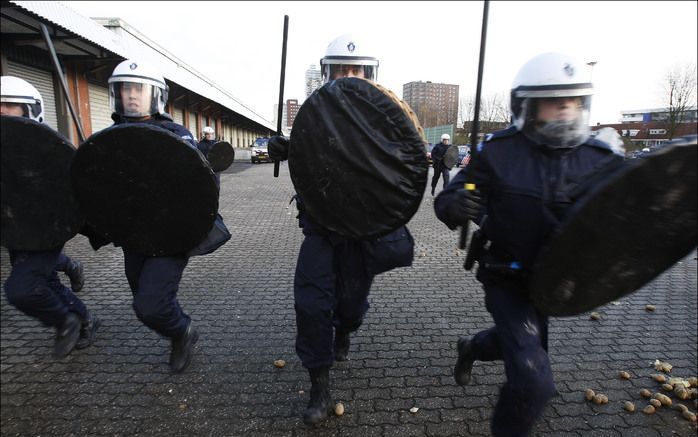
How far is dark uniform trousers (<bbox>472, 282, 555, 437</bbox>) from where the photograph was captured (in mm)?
1907

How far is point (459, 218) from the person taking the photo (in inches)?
83.5

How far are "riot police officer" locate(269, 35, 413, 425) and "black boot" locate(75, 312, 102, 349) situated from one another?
5.99ft

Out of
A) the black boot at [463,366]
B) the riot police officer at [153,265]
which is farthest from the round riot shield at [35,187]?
the black boot at [463,366]

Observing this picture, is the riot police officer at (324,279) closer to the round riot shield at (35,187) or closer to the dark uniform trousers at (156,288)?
the dark uniform trousers at (156,288)

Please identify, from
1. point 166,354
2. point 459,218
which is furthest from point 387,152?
point 166,354

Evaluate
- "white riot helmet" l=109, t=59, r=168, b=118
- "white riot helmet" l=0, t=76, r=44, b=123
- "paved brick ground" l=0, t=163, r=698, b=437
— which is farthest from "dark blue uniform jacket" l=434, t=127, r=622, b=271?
"white riot helmet" l=0, t=76, r=44, b=123

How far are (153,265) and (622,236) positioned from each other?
2.48 metres

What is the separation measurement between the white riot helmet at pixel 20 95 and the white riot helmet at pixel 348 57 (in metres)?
2.19

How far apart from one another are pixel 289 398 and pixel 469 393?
112 centimetres

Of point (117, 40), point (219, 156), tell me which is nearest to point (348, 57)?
point (219, 156)

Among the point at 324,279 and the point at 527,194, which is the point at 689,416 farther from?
the point at 324,279

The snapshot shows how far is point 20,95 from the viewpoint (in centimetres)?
323

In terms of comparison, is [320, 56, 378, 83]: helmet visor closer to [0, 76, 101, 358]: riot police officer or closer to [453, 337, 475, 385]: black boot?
[453, 337, 475, 385]: black boot

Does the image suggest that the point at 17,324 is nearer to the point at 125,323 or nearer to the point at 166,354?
the point at 125,323
